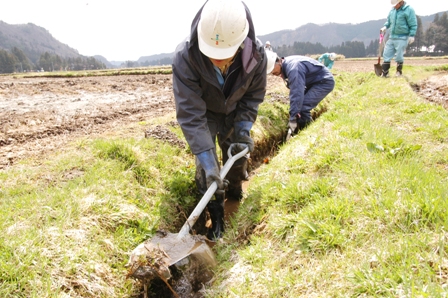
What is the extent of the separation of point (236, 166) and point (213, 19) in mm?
2016

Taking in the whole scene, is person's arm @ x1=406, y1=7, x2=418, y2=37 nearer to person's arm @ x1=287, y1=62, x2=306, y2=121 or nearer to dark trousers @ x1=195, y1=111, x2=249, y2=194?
person's arm @ x1=287, y1=62, x2=306, y2=121

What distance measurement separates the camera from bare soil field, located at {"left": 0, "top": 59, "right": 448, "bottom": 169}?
4.55m

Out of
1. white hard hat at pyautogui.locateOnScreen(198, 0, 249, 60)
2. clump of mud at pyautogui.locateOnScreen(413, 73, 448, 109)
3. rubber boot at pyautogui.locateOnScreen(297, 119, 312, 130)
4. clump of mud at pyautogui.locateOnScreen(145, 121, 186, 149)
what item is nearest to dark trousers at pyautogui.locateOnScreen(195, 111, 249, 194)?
clump of mud at pyautogui.locateOnScreen(145, 121, 186, 149)

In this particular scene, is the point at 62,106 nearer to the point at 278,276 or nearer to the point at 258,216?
the point at 258,216

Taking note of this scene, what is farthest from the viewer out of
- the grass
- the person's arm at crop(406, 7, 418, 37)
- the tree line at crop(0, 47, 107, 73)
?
the tree line at crop(0, 47, 107, 73)

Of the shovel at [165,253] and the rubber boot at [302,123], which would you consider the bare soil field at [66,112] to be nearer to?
the rubber boot at [302,123]

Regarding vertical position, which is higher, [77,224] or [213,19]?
[213,19]

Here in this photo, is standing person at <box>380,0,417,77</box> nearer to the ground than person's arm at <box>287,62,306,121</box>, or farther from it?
farther from it

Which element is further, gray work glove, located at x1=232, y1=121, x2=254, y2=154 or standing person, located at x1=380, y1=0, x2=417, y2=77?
standing person, located at x1=380, y1=0, x2=417, y2=77

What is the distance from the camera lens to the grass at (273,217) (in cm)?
174

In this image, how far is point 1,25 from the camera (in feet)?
580

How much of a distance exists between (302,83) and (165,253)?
3757 millimetres

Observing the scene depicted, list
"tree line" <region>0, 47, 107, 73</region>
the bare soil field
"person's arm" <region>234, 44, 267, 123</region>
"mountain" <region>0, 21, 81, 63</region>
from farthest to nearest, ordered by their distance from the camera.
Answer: "mountain" <region>0, 21, 81, 63</region>, "tree line" <region>0, 47, 107, 73</region>, the bare soil field, "person's arm" <region>234, 44, 267, 123</region>

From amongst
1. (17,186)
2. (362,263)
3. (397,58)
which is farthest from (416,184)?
(397,58)
